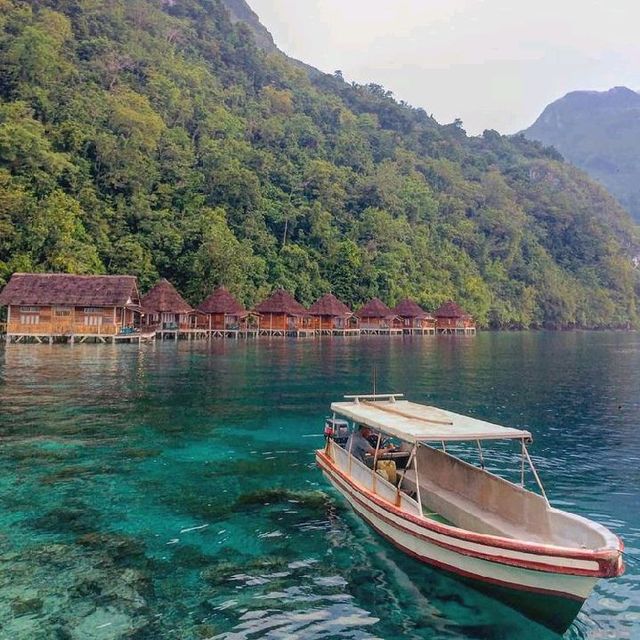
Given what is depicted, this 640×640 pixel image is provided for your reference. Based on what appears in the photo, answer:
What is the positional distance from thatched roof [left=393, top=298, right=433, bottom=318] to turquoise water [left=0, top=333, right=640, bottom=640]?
55.4 meters

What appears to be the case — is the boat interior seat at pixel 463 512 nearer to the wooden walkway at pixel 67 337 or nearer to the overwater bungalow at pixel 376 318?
the wooden walkway at pixel 67 337

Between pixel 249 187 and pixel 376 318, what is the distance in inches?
1040

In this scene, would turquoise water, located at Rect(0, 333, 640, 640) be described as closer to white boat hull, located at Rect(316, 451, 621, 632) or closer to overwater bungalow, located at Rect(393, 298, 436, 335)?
white boat hull, located at Rect(316, 451, 621, 632)

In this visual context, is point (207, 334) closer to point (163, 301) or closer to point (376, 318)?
point (163, 301)

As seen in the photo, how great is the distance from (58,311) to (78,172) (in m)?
24.1

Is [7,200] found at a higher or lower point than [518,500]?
higher

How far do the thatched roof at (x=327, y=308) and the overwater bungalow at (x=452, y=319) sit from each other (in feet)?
63.2

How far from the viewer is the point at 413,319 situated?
84375 millimetres

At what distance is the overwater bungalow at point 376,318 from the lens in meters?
80.1

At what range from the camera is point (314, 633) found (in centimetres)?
702

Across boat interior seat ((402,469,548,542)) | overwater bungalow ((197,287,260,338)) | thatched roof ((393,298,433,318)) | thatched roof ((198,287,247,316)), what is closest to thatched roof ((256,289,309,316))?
overwater bungalow ((197,287,260,338))

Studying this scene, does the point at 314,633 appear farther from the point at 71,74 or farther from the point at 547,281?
the point at 547,281

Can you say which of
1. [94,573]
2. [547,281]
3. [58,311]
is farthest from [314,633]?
[547,281]

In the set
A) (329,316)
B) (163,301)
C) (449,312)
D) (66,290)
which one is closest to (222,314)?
(163,301)
